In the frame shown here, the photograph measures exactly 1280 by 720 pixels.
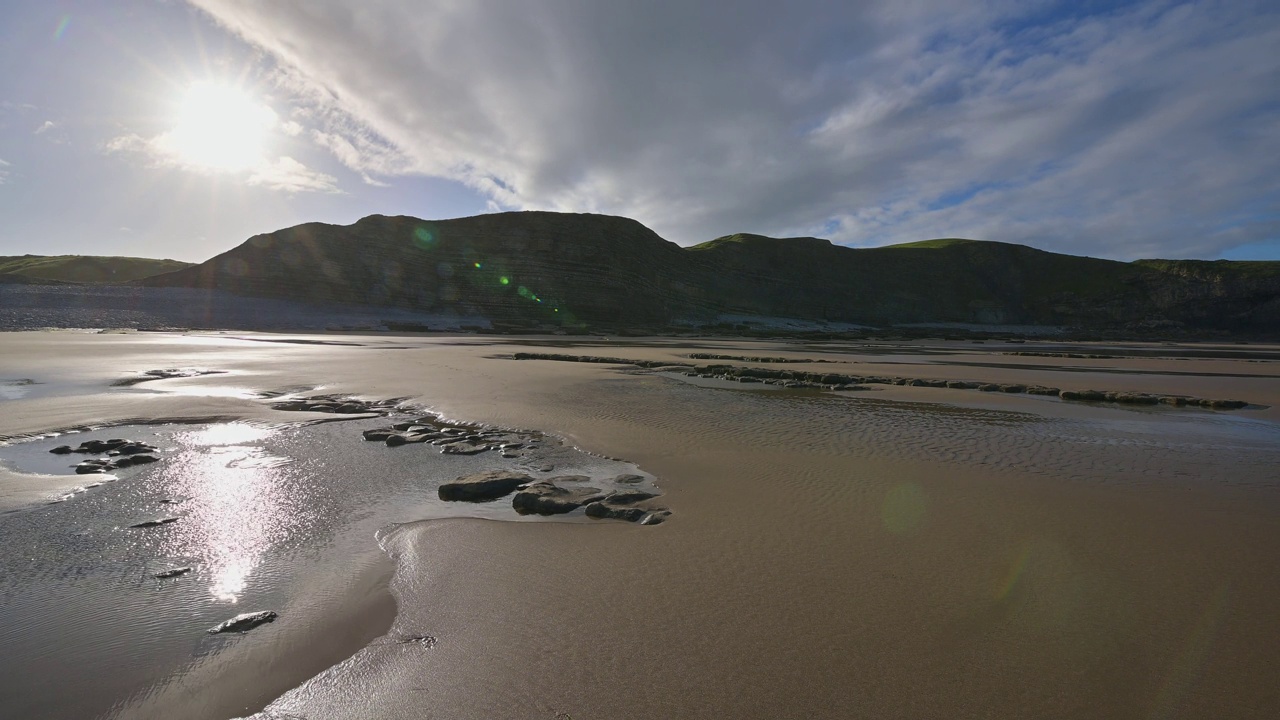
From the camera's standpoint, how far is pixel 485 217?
7412 cm

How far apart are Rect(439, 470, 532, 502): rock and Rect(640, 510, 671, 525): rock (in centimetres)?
203

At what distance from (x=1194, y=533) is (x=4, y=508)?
12.9 metres

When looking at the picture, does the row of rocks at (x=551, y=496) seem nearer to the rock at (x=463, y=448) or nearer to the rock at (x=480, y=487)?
the rock at (x=480, y=487)

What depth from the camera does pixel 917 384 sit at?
19500mm

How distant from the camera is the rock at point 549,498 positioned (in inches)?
260

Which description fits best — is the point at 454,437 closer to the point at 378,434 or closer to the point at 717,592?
the point at 378,434

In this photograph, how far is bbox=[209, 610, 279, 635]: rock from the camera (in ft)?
12.9

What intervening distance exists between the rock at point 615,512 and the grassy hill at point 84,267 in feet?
460

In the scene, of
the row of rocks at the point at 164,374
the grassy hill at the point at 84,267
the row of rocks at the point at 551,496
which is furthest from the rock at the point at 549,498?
the grassy hill at the point at 84,267

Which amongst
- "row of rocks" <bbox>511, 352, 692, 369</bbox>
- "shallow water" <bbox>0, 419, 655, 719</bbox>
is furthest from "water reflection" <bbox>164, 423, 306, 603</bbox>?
"row of rocks" <bbox>511, 352, 692, 369</bbox>

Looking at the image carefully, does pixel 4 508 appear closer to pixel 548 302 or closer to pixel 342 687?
pixel 342 687

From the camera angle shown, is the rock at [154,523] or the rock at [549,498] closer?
the rock at [154,523]

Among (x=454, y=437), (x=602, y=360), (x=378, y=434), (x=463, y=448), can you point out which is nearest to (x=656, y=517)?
(x=463, y=448)

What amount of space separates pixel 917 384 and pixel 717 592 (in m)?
17.4
